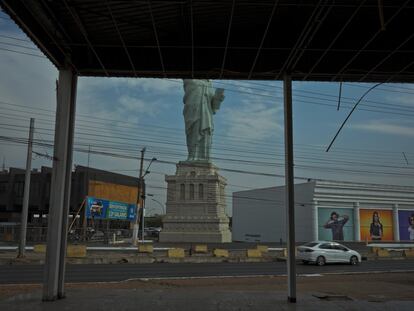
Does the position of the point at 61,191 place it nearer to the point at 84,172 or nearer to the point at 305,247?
the point at 305,247

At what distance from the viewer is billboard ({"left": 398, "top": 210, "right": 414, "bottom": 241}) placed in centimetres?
5823

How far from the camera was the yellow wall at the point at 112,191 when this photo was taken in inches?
2434

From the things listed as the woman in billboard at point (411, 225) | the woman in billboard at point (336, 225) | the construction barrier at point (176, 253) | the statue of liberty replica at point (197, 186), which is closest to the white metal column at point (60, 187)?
the construction barrier at point (176, 253)

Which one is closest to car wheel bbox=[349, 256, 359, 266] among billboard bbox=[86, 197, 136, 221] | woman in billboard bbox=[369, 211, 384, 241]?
woman in billboard bbox=[369, 211, 384, 241]

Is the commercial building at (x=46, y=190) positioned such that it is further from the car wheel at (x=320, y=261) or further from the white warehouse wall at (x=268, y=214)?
the car wheel at (x=320, y=261)

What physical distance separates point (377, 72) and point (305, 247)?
20.0 m

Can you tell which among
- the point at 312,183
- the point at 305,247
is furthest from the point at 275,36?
the point at 312,183

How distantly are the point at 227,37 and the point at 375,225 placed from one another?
52950mm

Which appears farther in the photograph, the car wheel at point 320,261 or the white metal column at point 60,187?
the car wheel at point 320,261

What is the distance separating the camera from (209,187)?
51.5 m

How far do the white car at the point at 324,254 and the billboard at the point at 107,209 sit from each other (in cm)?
3401

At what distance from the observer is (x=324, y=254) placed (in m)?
28.7

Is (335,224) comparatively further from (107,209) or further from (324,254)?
(107,209)

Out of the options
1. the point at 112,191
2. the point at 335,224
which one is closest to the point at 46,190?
the point at 112,191
